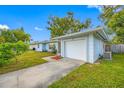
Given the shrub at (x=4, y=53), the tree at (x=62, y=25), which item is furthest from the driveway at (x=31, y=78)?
the tree at (x=62, y=25)

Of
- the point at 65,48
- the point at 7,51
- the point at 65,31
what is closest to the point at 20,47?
the point at 7,51

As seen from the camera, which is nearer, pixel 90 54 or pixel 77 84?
pixel 77 84

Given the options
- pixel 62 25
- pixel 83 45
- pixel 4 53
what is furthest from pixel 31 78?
pixel 62 25

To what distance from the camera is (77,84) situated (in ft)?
14.1

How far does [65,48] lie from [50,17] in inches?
515

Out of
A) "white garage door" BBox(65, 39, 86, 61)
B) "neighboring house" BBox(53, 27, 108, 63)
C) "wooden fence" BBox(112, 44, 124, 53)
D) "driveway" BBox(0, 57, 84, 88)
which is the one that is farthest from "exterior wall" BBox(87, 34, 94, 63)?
"wooden fence" BBox(112, 44, 124, 53)

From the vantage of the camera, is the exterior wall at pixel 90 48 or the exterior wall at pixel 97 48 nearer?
the exterior wall at pixel 90 48

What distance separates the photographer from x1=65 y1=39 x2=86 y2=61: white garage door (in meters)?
9.60

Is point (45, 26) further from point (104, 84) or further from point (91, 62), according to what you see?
point (104, 84)

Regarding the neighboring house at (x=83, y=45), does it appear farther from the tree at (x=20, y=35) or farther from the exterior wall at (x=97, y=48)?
the tree at (x=20, y=35)

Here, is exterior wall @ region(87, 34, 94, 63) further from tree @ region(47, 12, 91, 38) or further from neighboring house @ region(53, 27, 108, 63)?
Answer: tree @ region(47, 12, 91, 38)

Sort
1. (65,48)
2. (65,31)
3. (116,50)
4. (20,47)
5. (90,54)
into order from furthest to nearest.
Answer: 1. (65,31)
2. (116,50)
3. (65,48)
4. (20,47)
5. (90,54)

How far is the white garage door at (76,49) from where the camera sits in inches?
378

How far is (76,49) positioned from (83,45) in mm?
1165
